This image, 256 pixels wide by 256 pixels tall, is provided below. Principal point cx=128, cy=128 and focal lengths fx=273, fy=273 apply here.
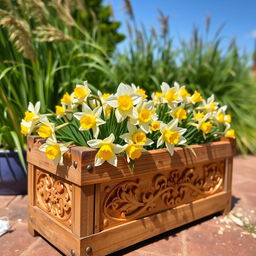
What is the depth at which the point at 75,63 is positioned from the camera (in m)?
2.04

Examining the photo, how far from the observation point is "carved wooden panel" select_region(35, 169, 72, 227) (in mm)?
1041

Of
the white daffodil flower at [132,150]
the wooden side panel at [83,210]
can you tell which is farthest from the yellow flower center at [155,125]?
the wooden side panel at [83,210]

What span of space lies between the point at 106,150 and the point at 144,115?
0.19m

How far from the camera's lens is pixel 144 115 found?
3.24ft

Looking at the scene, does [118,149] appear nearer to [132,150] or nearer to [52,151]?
[132,150]

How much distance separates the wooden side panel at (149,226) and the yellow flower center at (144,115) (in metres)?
0.43

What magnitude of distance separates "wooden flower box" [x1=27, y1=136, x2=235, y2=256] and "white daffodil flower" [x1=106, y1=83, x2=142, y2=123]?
6.8 inches

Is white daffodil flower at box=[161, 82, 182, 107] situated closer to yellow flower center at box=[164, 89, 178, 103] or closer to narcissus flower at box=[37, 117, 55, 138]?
yellow flower center at box=[164, 89, 178, 103]

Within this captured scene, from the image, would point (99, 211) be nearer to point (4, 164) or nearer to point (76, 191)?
point (76, 191)

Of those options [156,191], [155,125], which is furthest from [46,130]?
[156,191]

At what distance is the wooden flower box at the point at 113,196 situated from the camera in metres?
0.97

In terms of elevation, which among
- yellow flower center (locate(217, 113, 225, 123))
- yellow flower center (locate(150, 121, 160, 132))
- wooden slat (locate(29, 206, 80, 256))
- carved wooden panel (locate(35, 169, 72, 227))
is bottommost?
wooden slat (locate(29, 206, 80, 256))

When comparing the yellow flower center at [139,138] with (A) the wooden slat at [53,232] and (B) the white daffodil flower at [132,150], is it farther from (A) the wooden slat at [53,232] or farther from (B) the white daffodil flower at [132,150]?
(A) the wooden slat at [53,232]

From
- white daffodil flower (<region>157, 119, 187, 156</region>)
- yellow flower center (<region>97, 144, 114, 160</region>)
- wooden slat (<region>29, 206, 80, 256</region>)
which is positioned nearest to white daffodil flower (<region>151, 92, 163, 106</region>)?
white daffodil flower (<region>157, 119, 187, 156</region>)
